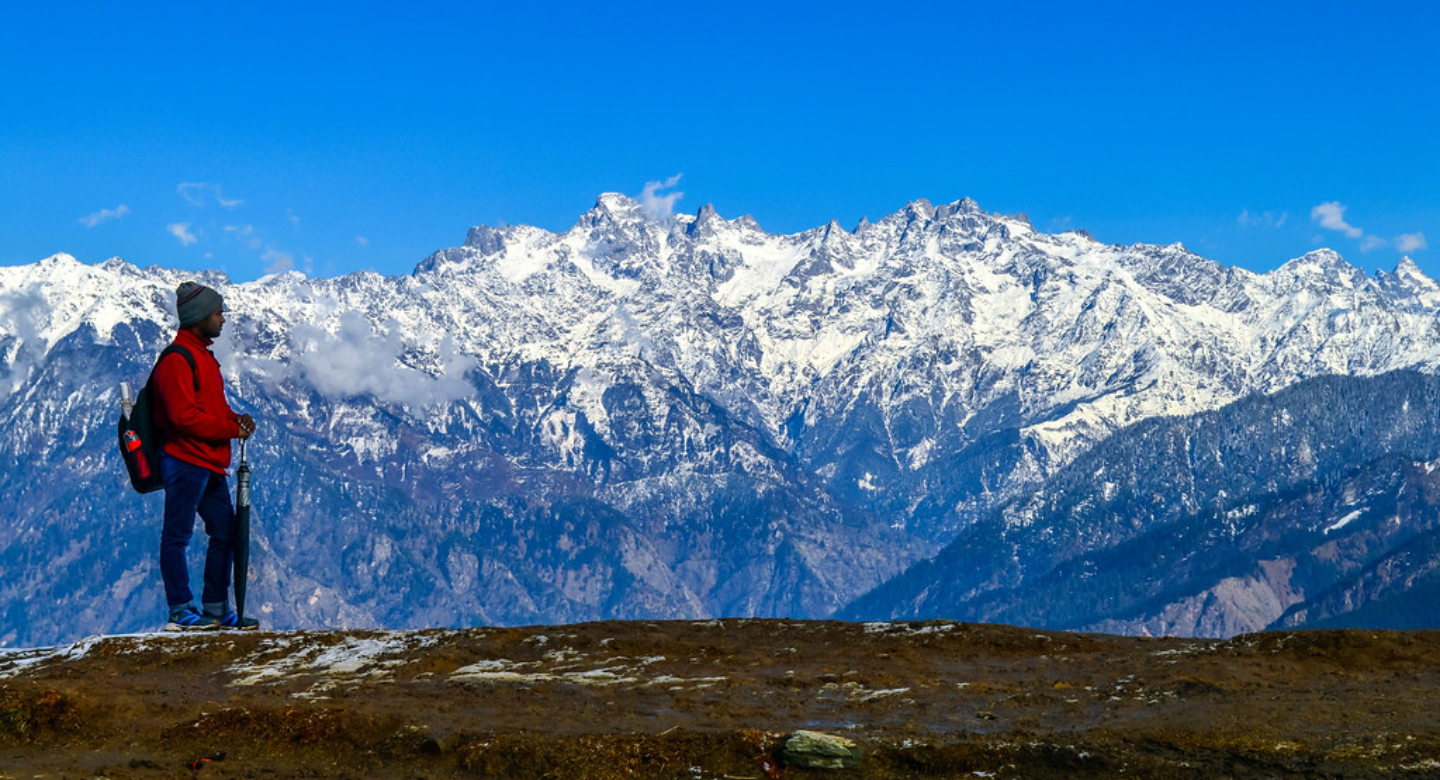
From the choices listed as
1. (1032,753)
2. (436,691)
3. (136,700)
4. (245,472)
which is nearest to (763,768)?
(1032,753)

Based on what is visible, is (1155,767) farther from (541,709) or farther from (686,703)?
(541,709)

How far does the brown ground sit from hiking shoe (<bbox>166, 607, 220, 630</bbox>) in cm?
84

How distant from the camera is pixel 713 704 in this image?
79.6 ft

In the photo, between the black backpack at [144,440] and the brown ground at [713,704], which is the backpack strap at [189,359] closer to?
the black backpack at [144,440]

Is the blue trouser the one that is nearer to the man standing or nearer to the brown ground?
the man standing

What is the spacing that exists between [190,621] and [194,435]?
458 centimetres

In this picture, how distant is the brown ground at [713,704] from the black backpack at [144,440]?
3.33 metres

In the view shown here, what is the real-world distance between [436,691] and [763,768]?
748 cm

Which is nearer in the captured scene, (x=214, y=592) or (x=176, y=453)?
(x=176, y=453)

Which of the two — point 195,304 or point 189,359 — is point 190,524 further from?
point 195,304

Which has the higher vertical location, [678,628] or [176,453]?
[176,453]

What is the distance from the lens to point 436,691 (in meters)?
25.8

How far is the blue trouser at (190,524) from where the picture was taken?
1196 inches

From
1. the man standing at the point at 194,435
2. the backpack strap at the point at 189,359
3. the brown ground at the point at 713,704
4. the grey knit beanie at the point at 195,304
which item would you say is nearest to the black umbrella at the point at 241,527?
the man standing at the point at 194,435
